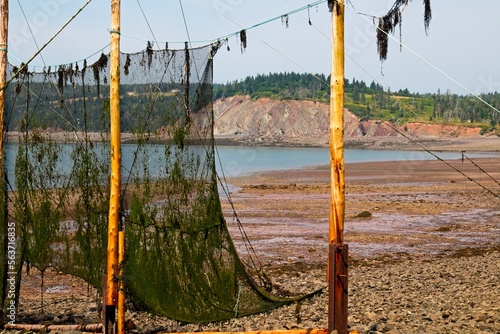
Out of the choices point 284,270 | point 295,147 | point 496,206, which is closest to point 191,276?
→ point 284,270

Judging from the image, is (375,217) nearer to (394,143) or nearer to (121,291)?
(121,291)

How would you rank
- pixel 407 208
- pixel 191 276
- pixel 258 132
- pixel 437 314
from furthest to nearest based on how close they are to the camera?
pixel 258 132
pixel 407 208
pixel 437 314
pixel 191 276

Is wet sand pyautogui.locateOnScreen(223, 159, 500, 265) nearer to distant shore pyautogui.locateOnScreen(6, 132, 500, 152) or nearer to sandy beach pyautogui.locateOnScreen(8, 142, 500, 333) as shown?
sandy beach pyautogui.locateOnScreen(8, 142, 500, 333)

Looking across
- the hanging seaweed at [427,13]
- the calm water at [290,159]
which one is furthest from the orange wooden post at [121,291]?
the calm water at [290,159]

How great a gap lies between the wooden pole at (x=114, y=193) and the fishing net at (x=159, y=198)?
1.18 feet

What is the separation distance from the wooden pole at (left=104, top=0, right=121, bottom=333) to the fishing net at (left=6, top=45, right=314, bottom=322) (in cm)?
36

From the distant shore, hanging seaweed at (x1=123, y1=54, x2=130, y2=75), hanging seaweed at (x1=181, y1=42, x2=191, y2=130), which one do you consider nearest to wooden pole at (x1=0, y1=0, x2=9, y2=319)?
hanging seaweed at (x1=123, y1=54, x2=130, y2=75)

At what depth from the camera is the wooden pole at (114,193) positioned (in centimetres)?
998

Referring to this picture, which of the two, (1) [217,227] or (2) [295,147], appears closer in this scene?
(1) [217,227]

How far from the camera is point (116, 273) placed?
32.9 feet

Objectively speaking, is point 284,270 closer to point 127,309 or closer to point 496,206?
point 127,309

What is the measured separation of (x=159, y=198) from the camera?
35.9 feet

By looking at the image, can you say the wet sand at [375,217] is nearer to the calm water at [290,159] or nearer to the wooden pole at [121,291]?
the wooden pole at [121,291]

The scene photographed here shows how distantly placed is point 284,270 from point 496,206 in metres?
19.7
